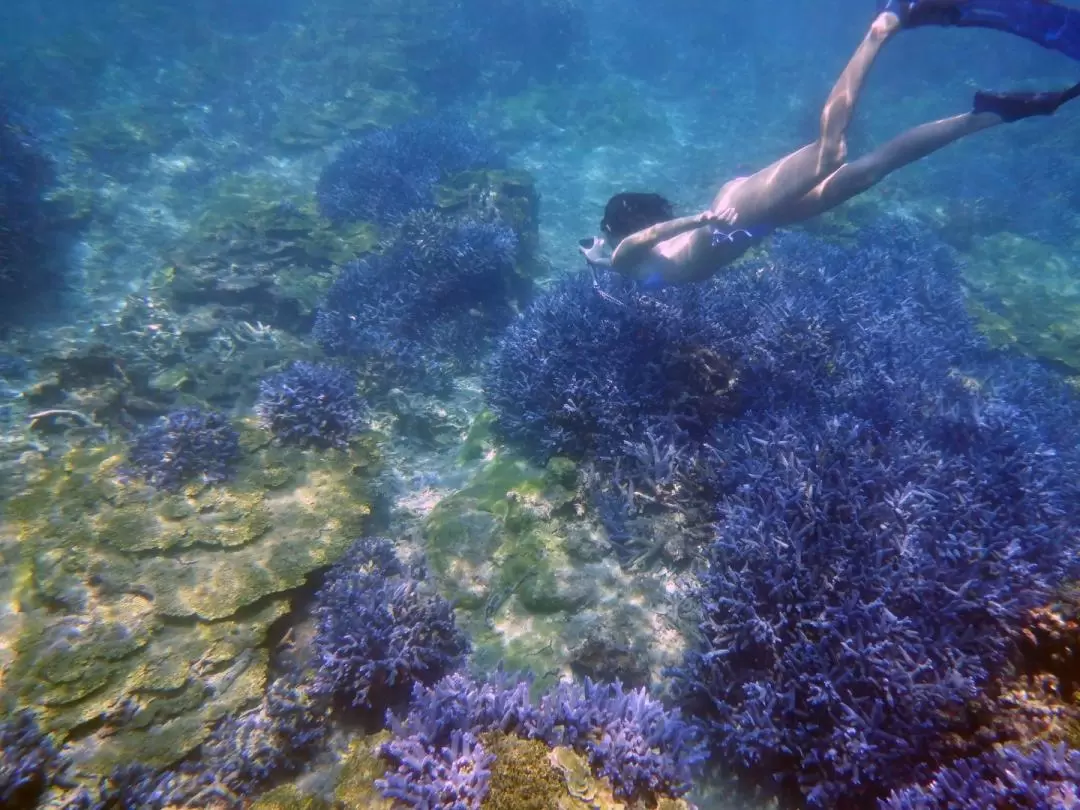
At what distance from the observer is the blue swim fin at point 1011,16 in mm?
5062

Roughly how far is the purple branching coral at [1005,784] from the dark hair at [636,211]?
19.3 feet

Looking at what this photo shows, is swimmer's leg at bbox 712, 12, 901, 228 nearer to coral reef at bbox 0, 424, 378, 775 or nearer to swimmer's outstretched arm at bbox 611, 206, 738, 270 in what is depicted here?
swimmer's outstretched arm at bbox 611, 206, 738, 270


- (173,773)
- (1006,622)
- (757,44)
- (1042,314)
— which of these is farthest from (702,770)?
(757,44)

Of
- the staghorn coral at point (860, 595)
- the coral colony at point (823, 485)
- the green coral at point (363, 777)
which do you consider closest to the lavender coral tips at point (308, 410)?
the coral colony at point (823, 485)

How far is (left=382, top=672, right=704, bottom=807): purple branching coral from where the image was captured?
9.63 feet

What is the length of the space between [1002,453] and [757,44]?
1237 inches

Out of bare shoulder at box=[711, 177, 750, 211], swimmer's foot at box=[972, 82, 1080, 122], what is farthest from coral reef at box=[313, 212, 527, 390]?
swimmer's foot at box=[972, 82, 1080, 122]

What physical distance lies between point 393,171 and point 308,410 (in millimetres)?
6444

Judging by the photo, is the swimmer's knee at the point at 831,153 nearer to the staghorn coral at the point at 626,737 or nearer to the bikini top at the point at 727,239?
the bikini top at the point at 727,239

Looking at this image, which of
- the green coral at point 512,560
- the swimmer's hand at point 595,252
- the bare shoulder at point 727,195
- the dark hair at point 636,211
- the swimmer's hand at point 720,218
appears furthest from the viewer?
the swimmer's hand at point 595,252

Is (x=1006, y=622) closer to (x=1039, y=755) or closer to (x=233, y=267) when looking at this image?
(x=1039, y=755)

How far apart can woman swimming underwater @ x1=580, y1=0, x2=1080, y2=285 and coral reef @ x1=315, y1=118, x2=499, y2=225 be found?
437 centimetres

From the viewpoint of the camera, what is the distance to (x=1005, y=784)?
255cm

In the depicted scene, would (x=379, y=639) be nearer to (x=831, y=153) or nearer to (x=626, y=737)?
(x=626, y=737)
